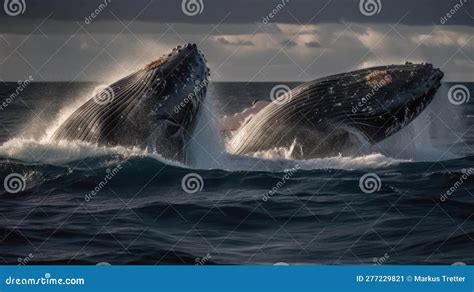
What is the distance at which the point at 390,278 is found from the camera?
1108cm

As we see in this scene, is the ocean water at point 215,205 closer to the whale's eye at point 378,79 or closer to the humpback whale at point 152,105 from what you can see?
the humpback whale at point 152,105

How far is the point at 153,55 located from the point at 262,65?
61.2 inches

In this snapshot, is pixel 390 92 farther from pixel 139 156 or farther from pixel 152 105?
pixel 139 156

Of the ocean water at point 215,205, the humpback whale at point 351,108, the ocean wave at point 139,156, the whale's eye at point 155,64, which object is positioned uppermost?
the whale's eye at point 155,64

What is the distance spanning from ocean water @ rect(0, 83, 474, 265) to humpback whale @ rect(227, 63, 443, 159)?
0.27m

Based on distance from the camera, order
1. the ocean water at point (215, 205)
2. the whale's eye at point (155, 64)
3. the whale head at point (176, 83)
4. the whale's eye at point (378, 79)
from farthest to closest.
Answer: the whale's eye at point (378, 79)
the whale's eye at point (155, 64)
the whale head at point (176, 83)
the ocean water at point (215, 205)

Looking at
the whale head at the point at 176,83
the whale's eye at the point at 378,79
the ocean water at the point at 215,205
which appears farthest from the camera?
the whale's eye at the point at 378,79

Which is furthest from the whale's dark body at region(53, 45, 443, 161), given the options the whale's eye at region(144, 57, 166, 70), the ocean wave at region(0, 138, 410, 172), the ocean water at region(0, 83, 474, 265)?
the ocean water at region(0, 83, 474, 265)

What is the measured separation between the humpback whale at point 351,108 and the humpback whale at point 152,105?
5.42 feet

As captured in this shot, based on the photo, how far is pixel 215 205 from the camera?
11.9 metres

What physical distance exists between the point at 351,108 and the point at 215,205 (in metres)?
2.87

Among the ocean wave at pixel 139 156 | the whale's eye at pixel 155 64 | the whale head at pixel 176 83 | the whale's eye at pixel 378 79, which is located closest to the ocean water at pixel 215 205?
the ocean wave at pixel 139 156

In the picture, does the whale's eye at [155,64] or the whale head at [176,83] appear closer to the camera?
the whale head at [176,83]

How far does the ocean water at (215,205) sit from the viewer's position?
11109mm
